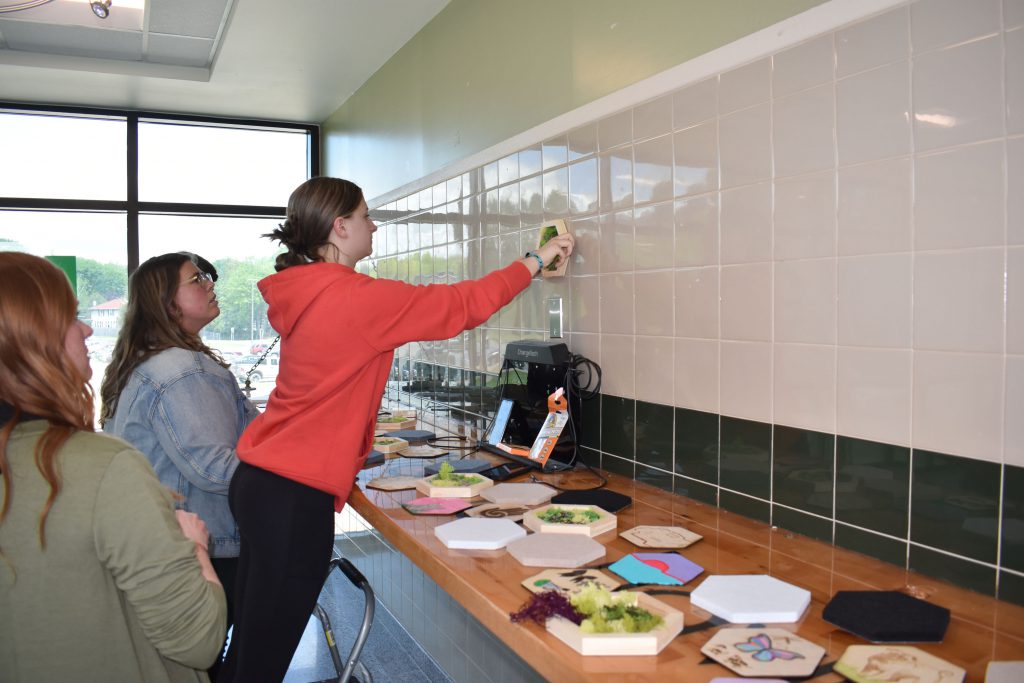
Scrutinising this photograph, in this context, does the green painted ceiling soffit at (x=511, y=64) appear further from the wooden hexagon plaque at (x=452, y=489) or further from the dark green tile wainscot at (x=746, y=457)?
the wooden hexagon plaque at (x=452, y=489)

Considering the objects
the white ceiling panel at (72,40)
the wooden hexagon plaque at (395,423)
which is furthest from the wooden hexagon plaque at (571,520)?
the white ceiling panel at (72,40)

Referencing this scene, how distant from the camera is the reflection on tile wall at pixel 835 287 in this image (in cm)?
118

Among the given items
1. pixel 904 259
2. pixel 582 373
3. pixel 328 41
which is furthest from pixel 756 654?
pixel 328 41

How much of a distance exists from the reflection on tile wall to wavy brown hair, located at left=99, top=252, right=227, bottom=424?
1.14 meters

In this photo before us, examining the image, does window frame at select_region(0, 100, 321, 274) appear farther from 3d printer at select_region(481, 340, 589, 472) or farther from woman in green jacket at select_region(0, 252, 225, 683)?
woman in green jacket at select_region(0, 252, 225, 683)

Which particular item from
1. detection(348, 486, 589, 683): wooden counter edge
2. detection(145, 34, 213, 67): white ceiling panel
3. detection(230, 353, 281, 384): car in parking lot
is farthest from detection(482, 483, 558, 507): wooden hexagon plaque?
detection(230, 353, 281, 384): car in parking lot

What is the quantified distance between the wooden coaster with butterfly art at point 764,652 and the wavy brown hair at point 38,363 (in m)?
0.89

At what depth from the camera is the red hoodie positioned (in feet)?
5.35

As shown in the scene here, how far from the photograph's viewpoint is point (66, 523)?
94 centimetres

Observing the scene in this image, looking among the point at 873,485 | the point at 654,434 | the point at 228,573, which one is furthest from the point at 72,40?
the point at 873,485

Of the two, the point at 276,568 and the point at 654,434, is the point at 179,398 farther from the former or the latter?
the point at 654,434

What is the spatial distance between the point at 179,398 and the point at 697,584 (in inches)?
51.7

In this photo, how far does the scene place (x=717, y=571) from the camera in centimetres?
129

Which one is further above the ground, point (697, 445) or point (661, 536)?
point (697, 445)
